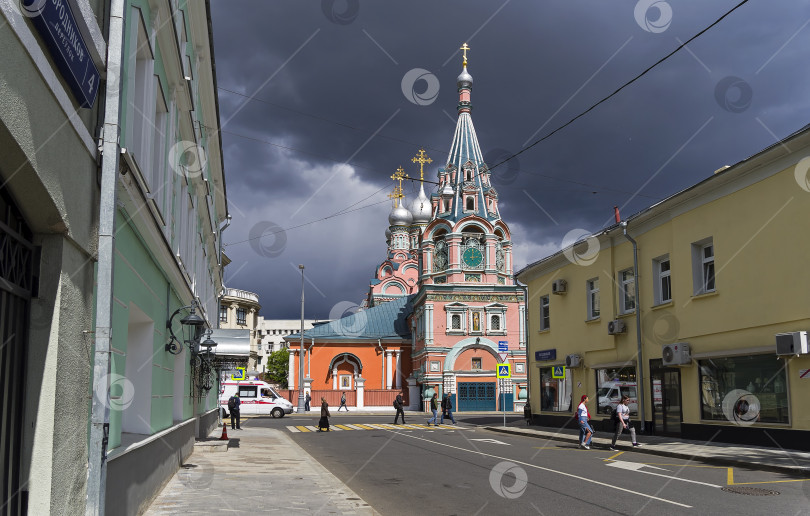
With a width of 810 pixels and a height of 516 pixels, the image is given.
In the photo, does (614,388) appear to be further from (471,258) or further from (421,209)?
(421,209)

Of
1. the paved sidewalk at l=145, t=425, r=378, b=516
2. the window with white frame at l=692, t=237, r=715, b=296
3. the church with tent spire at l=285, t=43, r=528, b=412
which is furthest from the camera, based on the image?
the church with tent spire at l=285, t=43, r=528, b=412

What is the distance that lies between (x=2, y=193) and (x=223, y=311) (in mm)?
93152

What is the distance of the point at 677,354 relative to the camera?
69.3 ft

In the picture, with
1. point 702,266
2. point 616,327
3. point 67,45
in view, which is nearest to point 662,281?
point 702,266

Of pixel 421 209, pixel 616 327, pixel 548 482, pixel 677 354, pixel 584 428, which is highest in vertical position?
pixel 421 209

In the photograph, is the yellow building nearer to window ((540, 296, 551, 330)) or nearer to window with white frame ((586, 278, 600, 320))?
window with white frame ((586, 278, 600, 320))

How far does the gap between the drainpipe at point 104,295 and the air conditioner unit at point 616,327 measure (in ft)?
67.8

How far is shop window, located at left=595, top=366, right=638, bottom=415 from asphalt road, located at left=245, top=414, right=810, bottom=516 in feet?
14.2

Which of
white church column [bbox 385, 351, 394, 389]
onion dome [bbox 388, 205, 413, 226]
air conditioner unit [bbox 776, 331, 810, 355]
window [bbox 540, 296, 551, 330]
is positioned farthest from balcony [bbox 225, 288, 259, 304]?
air conditioner unit [bbox 776, 331, 810, 355]

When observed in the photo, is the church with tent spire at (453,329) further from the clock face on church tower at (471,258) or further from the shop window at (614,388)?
A: the shop window at (614,388)

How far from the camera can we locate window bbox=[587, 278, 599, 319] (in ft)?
88.8

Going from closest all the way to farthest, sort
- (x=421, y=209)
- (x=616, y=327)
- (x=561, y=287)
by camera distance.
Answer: (x=616, y=327), (x=561, y=287), (x=421, y=209)

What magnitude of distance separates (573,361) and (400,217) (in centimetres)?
6152

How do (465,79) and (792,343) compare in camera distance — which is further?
(465,79)
